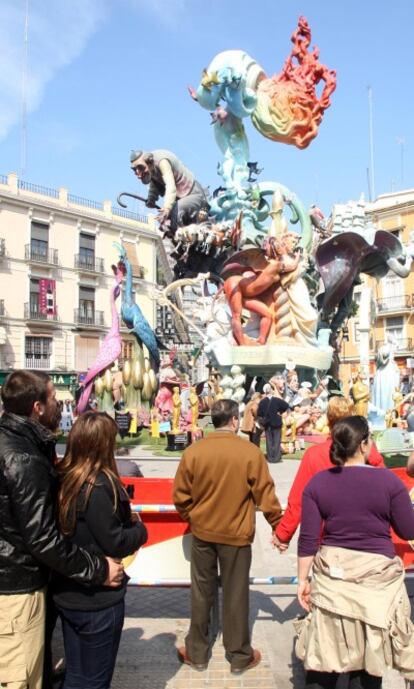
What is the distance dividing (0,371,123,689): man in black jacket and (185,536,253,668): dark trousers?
3.58ft

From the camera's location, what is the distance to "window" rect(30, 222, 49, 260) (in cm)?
3400

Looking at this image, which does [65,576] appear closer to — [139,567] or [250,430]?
[139,567]

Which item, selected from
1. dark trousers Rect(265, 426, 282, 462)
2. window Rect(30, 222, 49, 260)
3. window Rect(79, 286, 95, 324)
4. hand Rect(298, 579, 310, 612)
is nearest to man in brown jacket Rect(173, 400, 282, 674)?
hand Rect(298, 579, 310, 612)

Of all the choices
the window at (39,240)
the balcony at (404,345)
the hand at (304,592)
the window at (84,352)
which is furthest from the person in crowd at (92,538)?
the balcony at (404,345)

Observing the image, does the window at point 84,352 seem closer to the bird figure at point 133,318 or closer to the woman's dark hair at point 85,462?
the bird figure at point 133,318

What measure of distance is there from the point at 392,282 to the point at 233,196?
19146 millimetres

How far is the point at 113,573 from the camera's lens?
2.69 metres

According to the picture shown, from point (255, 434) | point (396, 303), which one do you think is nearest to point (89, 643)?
point (255, 434)

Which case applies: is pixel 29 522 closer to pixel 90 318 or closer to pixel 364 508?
pixel 364 508

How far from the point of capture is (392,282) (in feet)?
128

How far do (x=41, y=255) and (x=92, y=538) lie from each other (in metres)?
33.2

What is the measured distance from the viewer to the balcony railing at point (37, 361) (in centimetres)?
3325

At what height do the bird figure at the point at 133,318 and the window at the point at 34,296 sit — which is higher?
the window at the point at 34,296

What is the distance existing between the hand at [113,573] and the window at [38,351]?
104 feet
